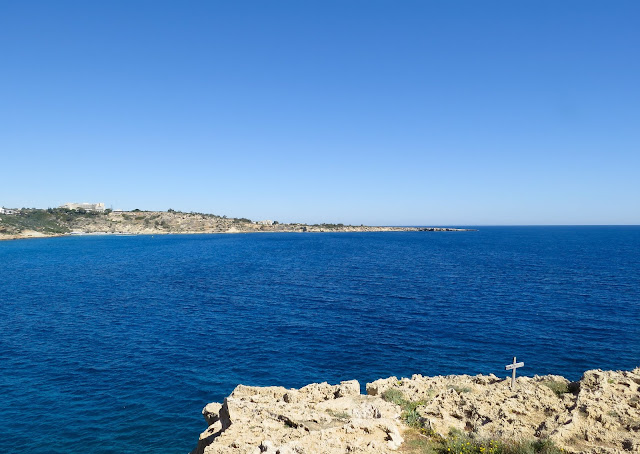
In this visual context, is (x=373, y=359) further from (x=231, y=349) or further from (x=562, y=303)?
(x=562, y=303)

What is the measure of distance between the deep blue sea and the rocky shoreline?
945 cm

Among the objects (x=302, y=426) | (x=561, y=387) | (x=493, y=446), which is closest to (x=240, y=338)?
(x=302, y=426)

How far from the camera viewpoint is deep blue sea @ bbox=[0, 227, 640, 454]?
27688 millimetres

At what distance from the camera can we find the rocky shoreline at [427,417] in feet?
50.5

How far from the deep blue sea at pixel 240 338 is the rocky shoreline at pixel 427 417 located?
9448 millimetres

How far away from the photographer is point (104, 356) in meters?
37.9

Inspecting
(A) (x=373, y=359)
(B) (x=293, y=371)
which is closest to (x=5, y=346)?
(B) (x=293, y=371)

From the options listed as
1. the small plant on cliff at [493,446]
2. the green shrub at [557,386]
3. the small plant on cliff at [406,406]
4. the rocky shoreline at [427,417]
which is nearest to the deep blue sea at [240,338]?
the rocky shoreline at [427,417]

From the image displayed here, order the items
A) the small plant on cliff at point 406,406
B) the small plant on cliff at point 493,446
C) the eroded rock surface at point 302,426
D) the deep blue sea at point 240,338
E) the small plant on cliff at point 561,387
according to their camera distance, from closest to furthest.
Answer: the eroded rock surface at point 302,426
the small plant on cliff at point 493,446
the small plant on cliff at point 406,406
the small plant on cliff at point 561,387
the deep blue sea at point 240,338

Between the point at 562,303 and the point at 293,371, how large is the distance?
1819 inches

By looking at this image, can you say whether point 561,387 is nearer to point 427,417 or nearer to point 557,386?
point 557,386

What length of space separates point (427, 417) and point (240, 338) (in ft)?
93.8

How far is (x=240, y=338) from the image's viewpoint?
1703 inches

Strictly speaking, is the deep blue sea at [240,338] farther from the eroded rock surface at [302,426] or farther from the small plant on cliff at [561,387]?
the small plant on cliff at [561,387]
